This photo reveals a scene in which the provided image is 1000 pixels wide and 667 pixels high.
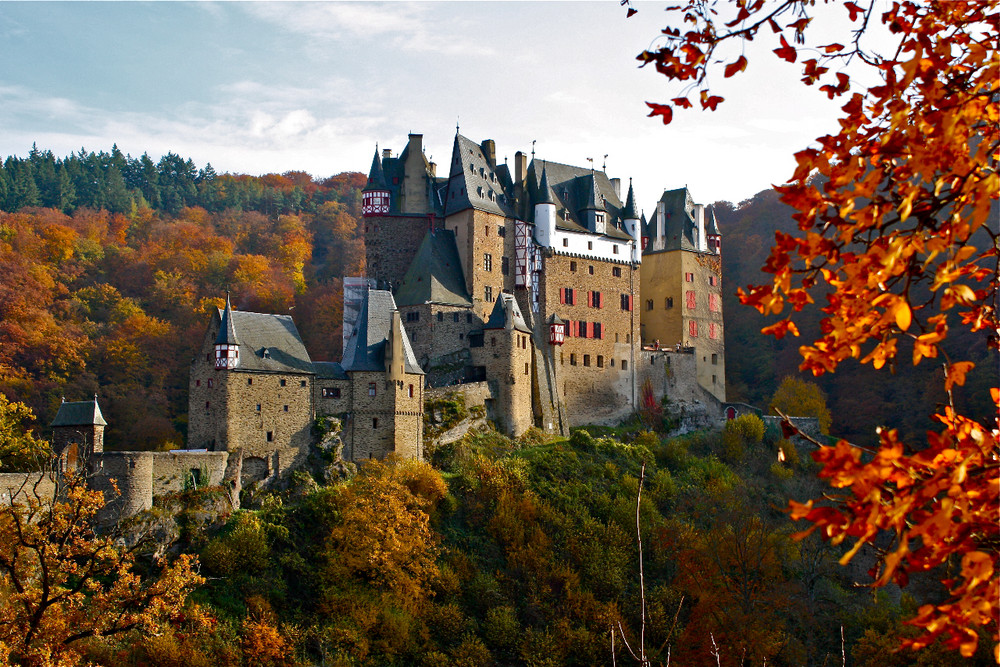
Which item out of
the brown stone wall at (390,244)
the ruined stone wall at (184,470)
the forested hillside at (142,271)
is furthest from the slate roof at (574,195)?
the ruined stone wall at (184,470)

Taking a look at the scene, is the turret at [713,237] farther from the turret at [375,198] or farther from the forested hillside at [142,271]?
the forested hillside at [142,271]

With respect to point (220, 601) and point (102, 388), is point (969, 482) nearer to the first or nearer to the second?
point (220, 601)

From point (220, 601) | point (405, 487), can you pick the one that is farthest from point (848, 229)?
point (405, 487)

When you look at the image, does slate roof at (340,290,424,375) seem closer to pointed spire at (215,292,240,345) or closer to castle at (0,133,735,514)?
castle at (0,133,735,514)

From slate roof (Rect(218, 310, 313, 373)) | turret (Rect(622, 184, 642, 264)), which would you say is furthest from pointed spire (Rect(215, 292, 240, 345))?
turret (Rect(622, 184, 642, 264))

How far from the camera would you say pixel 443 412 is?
138 feet

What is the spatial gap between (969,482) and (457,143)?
46.3m

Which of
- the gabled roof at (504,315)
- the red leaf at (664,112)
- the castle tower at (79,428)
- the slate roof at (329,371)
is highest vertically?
the gabled roof at (504,315)

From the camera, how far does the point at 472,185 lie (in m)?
49.1

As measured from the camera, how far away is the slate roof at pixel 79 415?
35.7 metres

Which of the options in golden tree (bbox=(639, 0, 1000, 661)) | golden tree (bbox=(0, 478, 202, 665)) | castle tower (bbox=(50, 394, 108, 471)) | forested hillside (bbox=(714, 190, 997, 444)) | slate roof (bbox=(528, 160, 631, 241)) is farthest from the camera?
forested hillside (bbox=(714, 190, 997, 444))

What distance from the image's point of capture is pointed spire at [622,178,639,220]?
54.8 meters

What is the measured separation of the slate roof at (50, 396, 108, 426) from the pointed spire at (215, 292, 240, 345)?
4.70 m

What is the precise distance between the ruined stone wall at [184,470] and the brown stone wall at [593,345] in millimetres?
17963
